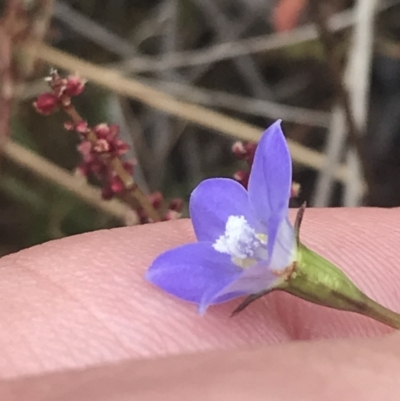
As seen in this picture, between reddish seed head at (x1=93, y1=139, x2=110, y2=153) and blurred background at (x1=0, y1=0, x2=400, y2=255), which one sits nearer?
reddish seed head at (x1=93, y1=139, x2=110, y2=153)

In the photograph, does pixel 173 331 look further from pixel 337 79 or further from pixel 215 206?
pixel 337 79

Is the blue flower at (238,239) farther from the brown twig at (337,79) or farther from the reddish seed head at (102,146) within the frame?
the brown twig at (337,79)

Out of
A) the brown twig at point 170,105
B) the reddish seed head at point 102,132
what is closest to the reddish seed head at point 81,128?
the reddish seed head at point 102,132

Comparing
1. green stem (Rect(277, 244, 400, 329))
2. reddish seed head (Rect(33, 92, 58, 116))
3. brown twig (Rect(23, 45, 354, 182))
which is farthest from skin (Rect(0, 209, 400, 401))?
brown twig (Rect(23, 45, 354, 182))

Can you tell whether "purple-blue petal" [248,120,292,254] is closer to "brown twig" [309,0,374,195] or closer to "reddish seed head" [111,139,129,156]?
"reddish seed head" [111,139,129,156]

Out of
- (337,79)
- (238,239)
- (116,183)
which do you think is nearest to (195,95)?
(337,79)

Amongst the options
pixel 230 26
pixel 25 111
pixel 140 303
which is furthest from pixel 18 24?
pixel 140 303

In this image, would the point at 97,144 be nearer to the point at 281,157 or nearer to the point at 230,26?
the point at 281,157
